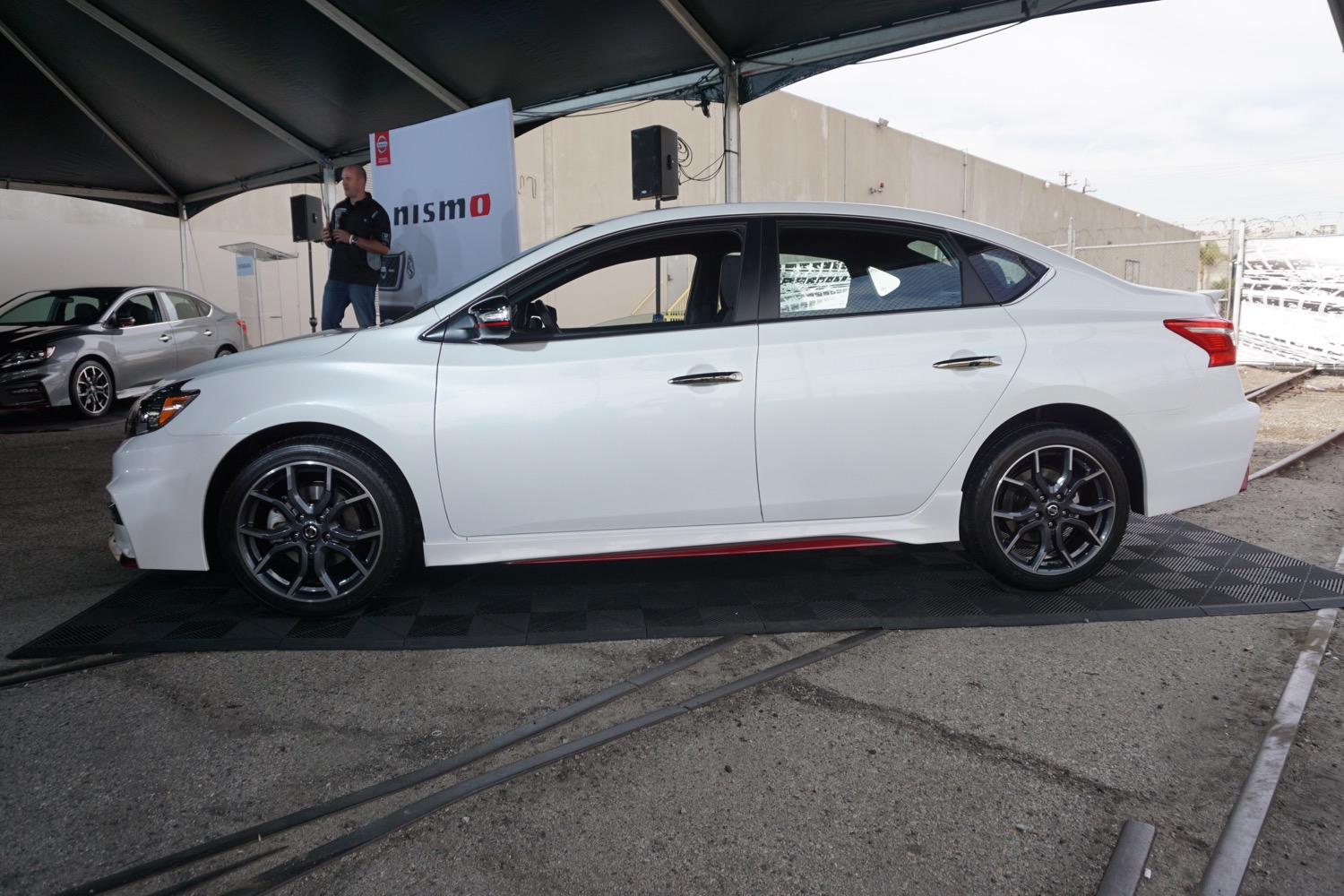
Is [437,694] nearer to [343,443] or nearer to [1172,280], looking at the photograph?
[343,443]

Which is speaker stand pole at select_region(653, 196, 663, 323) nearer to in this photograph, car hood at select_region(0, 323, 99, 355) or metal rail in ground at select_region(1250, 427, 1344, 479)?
metal rail in ground at select_region(1250, 427, 1344, 479)

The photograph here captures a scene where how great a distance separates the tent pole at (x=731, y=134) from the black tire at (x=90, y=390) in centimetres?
731

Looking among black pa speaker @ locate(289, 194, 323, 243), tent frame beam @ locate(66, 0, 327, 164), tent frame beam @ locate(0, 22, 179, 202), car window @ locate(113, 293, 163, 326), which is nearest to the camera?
tent frame beam @ locate(66, 0, 327, 164)

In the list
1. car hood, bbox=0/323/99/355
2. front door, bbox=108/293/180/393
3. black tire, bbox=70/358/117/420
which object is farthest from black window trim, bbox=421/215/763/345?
front door, bbox=108/293/180/393

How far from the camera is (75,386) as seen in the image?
965cm

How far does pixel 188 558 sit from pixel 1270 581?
4260mm

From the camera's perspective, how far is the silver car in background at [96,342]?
9414mm

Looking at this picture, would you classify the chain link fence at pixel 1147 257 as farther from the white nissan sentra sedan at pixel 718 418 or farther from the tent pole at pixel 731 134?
the white nissan sentra sedan at pixel 718 418

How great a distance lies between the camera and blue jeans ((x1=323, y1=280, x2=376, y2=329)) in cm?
751

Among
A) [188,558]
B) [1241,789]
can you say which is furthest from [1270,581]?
[188,558]

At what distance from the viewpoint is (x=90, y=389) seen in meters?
9.84

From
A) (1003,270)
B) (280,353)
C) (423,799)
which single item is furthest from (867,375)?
(280,353)

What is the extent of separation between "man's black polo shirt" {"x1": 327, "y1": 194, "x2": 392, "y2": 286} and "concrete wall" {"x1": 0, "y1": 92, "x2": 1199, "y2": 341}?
436 mm

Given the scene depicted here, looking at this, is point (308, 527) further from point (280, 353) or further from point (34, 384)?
point (34, 384)
